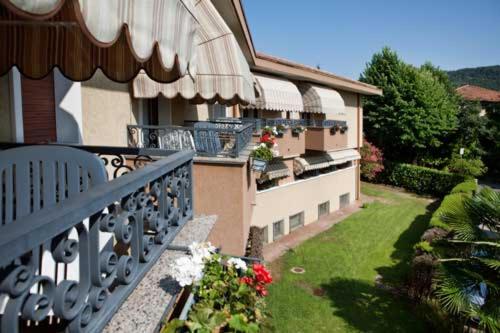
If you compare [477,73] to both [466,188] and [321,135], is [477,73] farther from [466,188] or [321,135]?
[321,135]

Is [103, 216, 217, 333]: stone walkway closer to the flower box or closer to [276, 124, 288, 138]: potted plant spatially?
the flower box

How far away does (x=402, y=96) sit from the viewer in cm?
3491

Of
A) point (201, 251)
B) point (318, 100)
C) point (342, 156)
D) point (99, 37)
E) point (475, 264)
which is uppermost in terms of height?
point (318, 100)

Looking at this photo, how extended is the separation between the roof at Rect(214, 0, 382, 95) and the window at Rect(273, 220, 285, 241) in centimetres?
785

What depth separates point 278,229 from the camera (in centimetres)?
2020

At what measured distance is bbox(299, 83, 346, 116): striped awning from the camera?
2245 centimetres

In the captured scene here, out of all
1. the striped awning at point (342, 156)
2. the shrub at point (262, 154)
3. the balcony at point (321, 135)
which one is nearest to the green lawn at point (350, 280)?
the striped awning at point (342, 156)

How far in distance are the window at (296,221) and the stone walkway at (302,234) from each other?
25cm

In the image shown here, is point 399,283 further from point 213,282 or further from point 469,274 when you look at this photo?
point 213,282

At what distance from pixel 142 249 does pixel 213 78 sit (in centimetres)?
525

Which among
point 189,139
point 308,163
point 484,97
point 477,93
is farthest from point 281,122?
point 477,93

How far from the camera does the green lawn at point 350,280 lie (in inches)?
496

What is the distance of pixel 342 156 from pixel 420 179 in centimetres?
1193

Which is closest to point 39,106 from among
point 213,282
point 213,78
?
point 213,78
